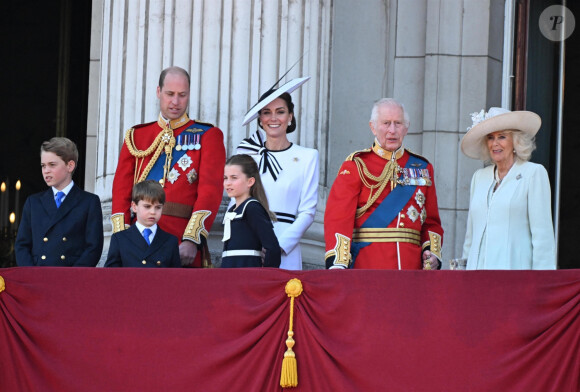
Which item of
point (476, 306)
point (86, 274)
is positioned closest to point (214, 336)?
point (86, 274)

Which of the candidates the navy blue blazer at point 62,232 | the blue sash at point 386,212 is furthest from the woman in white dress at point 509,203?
the navy blue blazer at point 62,232

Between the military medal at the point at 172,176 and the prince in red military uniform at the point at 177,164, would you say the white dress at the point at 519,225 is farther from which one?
the military medal at the point at 172,176

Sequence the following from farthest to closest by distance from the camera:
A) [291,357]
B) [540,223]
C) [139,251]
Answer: [139,251] → [540,223] → [291,357]

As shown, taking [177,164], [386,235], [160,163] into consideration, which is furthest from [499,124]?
[160,163]

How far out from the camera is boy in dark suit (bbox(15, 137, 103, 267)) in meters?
7.35

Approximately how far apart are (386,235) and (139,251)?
1.37m

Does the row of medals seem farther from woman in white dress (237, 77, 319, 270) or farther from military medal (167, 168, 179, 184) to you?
woman in white dress (237, 77, 319, 270)

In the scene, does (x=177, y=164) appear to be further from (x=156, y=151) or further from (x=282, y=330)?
(x=282, y=330)

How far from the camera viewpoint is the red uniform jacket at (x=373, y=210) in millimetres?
7324

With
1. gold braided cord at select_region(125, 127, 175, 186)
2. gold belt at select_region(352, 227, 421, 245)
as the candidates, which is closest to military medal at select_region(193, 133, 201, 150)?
gold braided cord at select_region(125, 127, 175, 186)

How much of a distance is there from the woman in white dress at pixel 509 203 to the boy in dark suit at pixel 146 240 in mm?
1664

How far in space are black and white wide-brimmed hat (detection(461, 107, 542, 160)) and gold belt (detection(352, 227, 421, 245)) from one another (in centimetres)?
60

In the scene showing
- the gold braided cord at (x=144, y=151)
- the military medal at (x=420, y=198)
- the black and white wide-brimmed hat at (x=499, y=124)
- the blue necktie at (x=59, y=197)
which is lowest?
the blue necktie at (x=59, y=197)

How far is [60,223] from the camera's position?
24.2 feet
